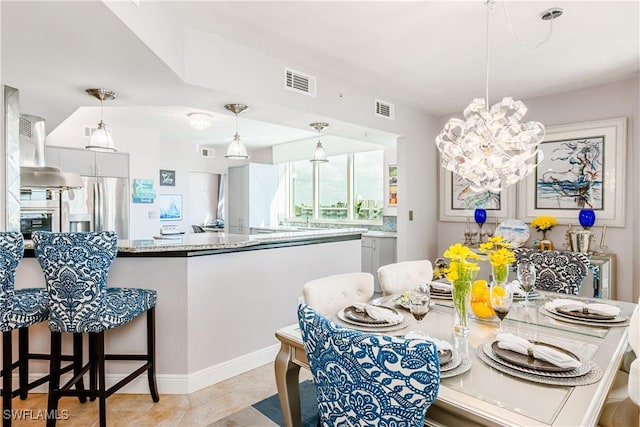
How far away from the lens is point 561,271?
251 cm

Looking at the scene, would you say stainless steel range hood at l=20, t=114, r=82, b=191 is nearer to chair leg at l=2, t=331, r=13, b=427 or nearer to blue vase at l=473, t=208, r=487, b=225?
chair leg at l=2, t=331, r=13, b=427

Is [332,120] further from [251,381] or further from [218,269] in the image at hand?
[251,381]

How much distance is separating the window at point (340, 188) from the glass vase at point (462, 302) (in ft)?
13.8

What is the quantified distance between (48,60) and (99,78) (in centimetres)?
32

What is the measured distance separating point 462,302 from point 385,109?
2850 millimetres

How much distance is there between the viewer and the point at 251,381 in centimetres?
266

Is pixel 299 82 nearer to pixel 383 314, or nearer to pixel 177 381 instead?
pixel 383 314

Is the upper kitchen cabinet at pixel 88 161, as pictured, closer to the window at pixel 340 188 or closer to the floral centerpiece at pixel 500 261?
the window at pixel 340 188

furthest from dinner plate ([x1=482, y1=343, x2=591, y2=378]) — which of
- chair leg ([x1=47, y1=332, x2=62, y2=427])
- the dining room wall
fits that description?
the dining room wall

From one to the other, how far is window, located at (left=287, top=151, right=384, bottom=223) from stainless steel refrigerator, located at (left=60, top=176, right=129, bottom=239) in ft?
9.95

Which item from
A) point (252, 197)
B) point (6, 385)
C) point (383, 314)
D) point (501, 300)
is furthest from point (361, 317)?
point (252, 197)

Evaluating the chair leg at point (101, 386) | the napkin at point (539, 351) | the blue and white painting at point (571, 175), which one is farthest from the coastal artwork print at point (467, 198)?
the chair leg at point (101, 386)

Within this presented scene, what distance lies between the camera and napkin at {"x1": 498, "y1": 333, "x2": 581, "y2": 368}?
46.1 inches

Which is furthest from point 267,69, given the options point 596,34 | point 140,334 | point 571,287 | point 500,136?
point 571,287
